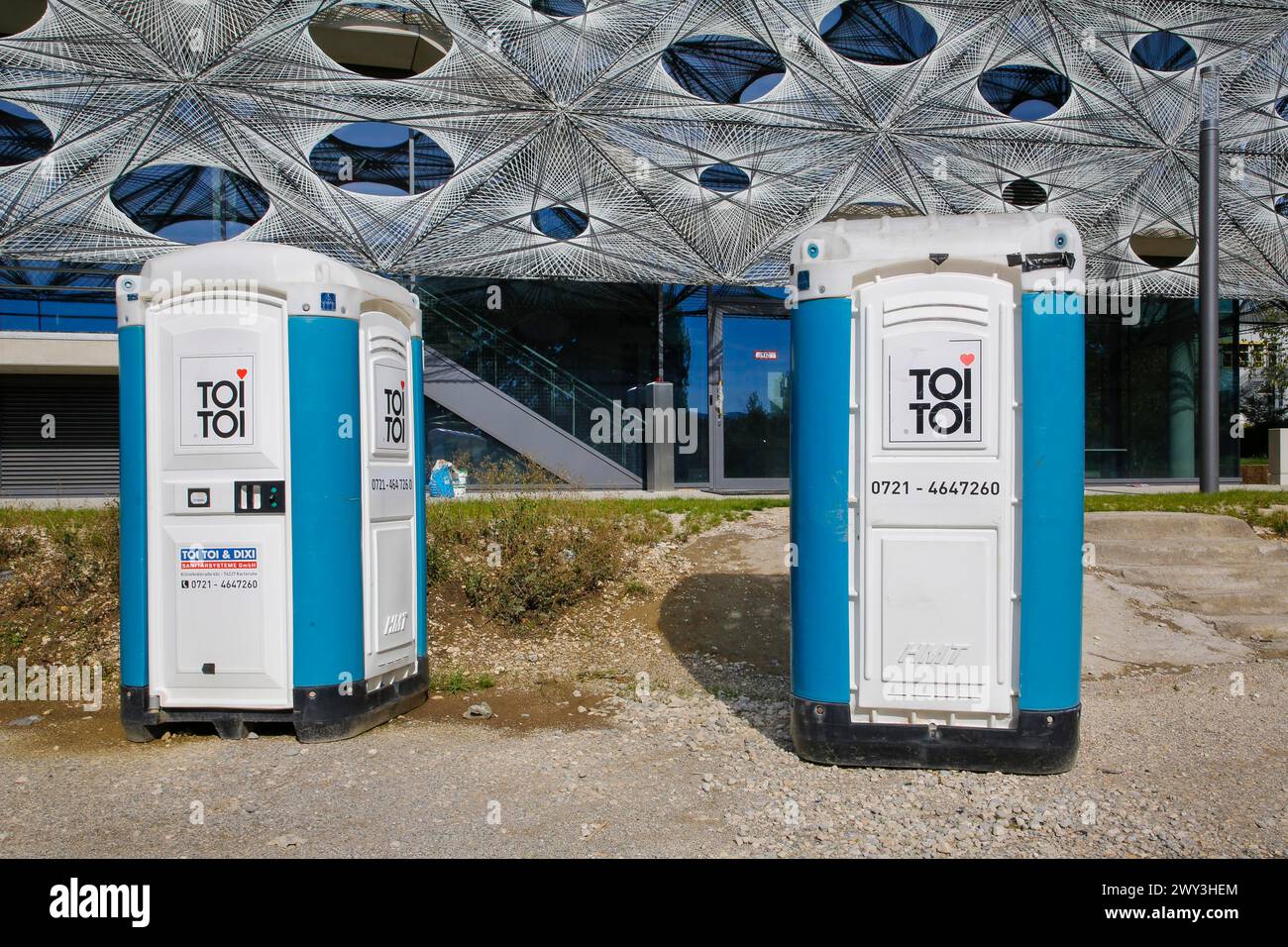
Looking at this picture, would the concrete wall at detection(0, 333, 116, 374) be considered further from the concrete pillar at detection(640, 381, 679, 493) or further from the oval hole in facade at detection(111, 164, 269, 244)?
the concrete pillar at detection(640, 381, 679, 493)

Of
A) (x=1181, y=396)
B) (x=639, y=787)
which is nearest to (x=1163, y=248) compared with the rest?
(x=1181, y=396)

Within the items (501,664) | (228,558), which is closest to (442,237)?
(501,664)

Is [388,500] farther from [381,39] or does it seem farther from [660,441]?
[381,39]

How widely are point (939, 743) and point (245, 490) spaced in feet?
14.0

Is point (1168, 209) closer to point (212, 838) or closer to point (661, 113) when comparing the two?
point (661, 113)

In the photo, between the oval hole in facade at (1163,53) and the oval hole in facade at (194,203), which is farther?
the oval hole in facade at (1163,53)

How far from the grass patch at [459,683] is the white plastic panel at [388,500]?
0.75m

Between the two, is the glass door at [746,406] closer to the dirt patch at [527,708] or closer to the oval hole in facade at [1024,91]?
the oval hole in facade at [1024,91]

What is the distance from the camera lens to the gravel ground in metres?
4.34

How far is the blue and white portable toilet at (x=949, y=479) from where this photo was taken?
199 inches

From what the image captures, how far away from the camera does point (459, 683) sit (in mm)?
7543

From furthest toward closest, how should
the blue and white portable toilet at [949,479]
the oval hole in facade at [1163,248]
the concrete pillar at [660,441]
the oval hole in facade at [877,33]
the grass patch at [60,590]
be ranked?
the oval hole in facade at [1163,248] → the oval hole in facade at [877,33] → the concrete pillar at [660,441] → the grass patch at [60,590] → the blue and white portable toilet at [949,479]

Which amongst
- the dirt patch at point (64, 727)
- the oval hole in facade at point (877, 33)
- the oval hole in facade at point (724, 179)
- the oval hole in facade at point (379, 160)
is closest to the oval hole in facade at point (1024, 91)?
the oval hole in facade at point (877, 33)

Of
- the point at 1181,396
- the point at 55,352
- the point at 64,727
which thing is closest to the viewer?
the point at 64,727
